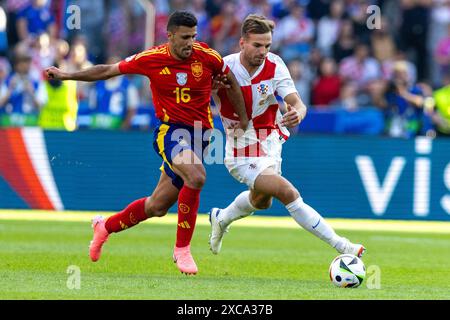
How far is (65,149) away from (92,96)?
216 centimetres

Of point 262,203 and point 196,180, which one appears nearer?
point 196,180

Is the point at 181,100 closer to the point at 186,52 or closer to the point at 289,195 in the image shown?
the point at 186,52

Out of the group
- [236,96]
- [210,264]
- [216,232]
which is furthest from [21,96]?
[236,96]

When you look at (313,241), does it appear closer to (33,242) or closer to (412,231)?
(412,231)

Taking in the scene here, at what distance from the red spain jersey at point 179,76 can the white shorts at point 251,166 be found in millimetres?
669

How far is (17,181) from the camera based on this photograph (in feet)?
56.5

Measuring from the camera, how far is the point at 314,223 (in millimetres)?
9398

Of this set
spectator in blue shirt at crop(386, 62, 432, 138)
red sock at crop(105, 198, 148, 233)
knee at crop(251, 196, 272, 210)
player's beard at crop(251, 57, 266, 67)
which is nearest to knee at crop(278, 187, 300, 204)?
knee at crop(251, 196, 272, 210)

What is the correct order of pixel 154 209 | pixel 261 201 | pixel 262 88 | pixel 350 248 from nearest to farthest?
pixel 350 248 < pixel 154 209 < pixel 262 88 < pixel 261 201

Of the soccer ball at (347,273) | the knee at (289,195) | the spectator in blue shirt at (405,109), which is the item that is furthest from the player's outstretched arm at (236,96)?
the spectator in blue shirt at (405,109)

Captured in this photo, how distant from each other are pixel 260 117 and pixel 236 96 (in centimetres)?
51

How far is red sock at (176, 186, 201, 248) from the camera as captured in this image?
Answer: 952cm

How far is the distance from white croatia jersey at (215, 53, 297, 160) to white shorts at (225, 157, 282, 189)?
0.24ft

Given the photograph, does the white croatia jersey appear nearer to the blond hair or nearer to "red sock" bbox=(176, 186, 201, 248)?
the blond hair
